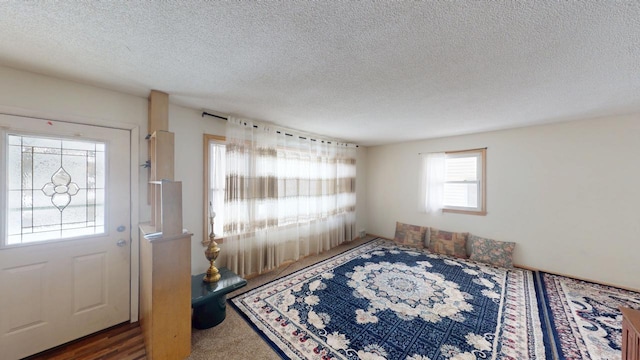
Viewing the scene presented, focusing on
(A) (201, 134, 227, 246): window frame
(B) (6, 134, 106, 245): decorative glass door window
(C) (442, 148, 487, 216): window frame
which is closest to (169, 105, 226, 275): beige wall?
(A) (201, 134, 227, 246): window frame

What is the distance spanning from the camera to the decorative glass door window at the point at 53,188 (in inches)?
68.4

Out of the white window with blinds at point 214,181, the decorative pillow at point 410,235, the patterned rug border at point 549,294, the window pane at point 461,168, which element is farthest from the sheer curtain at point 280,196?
the patterned rug border at point 549,294

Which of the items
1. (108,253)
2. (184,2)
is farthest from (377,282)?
(184,2)

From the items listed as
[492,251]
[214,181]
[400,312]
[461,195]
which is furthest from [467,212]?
[214,181]

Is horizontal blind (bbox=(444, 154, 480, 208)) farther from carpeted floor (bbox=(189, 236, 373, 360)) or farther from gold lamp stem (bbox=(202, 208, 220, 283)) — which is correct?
gold lamp stem (bbox=(202, 208, 220, 283))

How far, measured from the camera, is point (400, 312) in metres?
2.32

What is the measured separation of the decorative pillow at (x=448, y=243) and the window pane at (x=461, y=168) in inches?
40.7

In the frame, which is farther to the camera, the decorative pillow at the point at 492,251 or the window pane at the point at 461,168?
the window pane at the point at 461,168

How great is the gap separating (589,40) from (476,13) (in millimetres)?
861

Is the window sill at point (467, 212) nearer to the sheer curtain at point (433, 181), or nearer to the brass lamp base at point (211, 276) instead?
the sheer curtain at point (433, 181)

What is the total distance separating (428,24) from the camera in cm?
121

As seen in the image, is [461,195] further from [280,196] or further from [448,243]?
[280,196]

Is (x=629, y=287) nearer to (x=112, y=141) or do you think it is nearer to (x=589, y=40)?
(x=589, y=40)

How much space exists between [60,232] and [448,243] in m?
5.11
